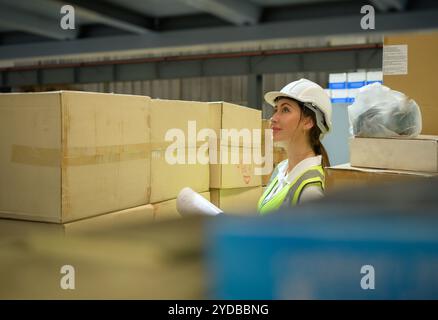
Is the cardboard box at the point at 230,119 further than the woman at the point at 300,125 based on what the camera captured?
Yes

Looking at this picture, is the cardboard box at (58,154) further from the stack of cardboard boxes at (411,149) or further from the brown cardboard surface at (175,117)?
the stack of cardboard boxes at (411,149)

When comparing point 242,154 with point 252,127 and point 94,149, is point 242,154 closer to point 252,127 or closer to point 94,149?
point 252,127

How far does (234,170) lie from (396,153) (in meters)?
1.19

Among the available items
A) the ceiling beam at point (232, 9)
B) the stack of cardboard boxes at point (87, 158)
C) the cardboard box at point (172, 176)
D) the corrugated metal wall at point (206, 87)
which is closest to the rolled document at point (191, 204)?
the stack of cardboard boxes at point (87, 158)

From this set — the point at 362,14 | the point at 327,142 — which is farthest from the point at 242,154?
the point at 327,142

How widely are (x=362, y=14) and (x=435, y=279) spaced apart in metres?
3.82

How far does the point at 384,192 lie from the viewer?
0.41 meters

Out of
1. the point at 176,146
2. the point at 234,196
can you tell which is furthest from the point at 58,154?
the point at 234,196

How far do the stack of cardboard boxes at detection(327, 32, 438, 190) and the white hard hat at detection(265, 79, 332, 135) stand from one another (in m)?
0.36

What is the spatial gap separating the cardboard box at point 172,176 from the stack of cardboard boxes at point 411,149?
29.0 inches

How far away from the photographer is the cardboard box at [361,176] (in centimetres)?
136

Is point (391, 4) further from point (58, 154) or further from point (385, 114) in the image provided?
point (58, 154)

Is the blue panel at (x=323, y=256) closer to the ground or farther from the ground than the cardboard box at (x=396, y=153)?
closer to the ground

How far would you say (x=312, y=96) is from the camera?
1.95m
